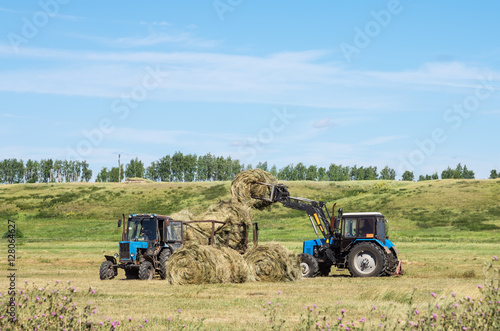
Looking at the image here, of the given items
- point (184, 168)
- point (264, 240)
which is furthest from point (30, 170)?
point (264, 240)

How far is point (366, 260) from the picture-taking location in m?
23.6

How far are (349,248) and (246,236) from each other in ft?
13.4

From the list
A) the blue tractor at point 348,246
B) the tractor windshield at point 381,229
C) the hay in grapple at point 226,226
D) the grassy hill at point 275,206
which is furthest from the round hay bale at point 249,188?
the grassy hill at point 275,206

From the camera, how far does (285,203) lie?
23.7m

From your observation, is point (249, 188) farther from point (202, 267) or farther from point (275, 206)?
point (275, 206)

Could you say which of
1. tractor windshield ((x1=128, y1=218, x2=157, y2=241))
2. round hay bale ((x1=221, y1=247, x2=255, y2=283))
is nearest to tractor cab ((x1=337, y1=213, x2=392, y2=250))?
round hay bale ((x1=221, y1=247, x2=255, y2=283))

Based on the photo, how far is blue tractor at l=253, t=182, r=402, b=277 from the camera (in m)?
23.4

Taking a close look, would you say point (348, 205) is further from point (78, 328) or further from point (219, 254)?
point (78, 328)

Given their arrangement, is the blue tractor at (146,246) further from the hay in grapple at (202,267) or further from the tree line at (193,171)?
the tree line at (193,171)

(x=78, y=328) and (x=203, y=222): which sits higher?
(x=203, y=222)

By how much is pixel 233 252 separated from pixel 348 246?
224 inches

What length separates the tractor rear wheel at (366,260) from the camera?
76.5 feet

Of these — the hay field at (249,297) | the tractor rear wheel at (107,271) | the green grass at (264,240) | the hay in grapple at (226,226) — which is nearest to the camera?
the hay field at (249,297)

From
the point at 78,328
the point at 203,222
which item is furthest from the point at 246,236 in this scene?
the point at 78,328
